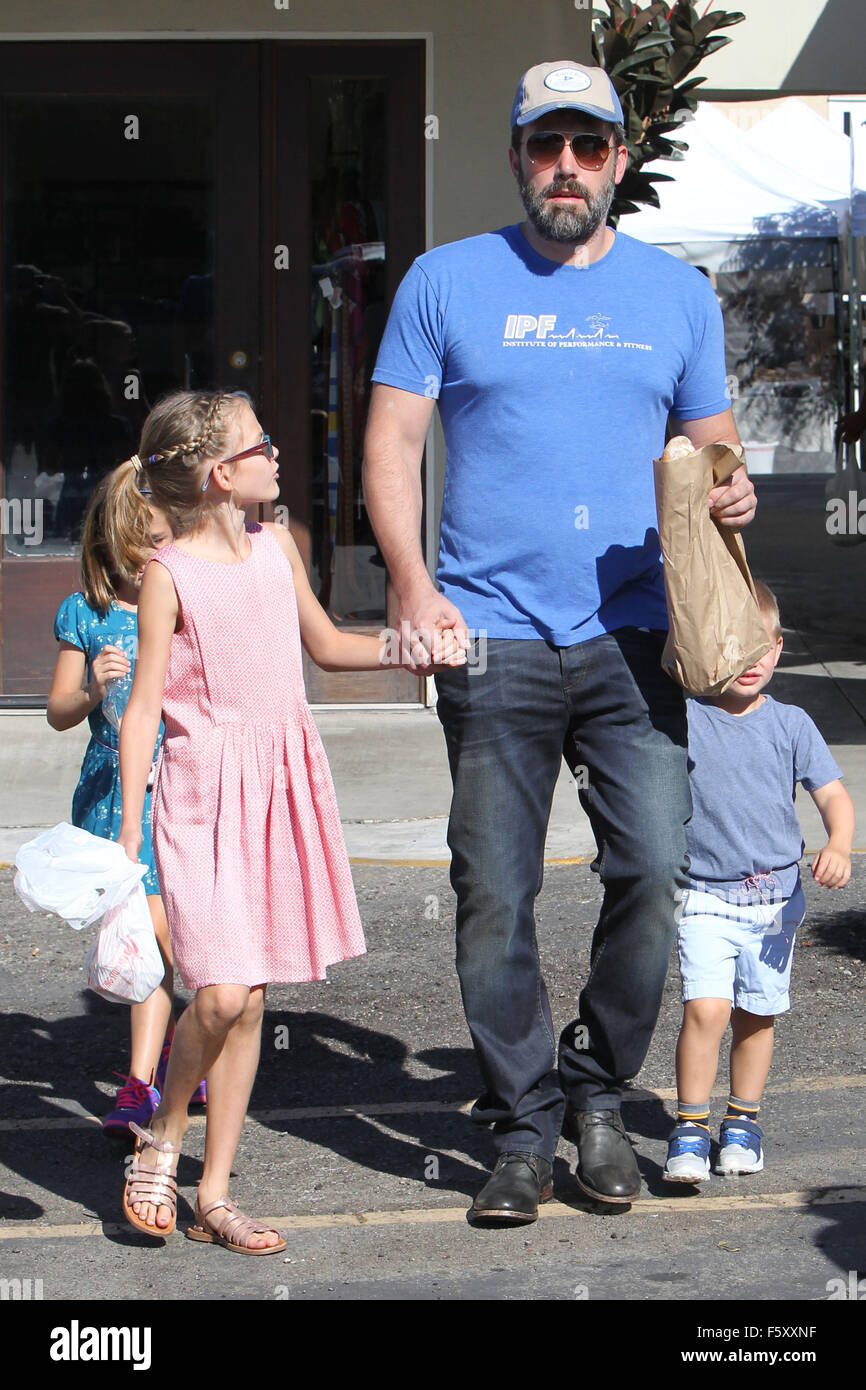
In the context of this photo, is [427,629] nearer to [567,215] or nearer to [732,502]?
[732,502]

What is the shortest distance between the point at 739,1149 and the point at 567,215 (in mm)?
1991

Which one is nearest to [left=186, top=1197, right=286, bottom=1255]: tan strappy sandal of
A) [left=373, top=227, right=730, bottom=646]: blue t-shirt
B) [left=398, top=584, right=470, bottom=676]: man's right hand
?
[left=398, top=584, right=470, bottom=676]: man's right hand

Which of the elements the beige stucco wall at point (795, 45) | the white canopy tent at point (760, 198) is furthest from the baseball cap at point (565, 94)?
the beige stucco wall at point (795, 45)

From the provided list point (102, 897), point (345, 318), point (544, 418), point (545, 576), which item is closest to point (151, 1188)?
point (102, 897)

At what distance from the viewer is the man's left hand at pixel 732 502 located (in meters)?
3.50

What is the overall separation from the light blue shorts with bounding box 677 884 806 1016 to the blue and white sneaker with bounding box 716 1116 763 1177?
254 mm

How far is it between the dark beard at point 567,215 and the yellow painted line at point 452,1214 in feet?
6.48

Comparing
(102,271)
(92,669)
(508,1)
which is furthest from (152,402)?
(92,669)

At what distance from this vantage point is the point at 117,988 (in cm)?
344

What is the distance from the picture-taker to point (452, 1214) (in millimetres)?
3676
